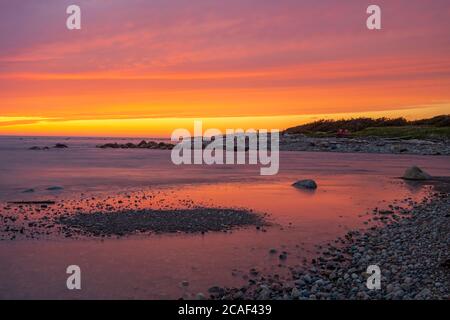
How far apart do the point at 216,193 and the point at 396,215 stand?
10.6m

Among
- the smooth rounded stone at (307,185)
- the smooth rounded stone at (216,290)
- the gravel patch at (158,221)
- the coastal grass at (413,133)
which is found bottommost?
the smooth rounded stone at (307,185)

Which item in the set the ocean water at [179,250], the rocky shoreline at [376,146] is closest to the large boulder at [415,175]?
the ocean water at [179,250]

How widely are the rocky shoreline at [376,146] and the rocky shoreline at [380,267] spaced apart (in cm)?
5580

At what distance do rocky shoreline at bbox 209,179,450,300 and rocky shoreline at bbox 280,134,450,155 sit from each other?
5580cm

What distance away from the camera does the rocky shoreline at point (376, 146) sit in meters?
68.0

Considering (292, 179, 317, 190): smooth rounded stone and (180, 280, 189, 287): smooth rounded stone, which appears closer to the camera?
(180, 280, 189, 287): smooth rounded stone

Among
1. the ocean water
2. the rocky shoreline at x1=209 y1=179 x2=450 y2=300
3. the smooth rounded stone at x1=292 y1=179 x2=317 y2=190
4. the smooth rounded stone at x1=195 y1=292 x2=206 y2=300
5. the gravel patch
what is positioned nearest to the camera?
the rocky shoreline at x1=209 y1=179 x2=450 y2=300

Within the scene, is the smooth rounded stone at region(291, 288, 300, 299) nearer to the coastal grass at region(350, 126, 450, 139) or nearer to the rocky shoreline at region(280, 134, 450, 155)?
the rocky shoreline at region(280, 134, 450, 155)

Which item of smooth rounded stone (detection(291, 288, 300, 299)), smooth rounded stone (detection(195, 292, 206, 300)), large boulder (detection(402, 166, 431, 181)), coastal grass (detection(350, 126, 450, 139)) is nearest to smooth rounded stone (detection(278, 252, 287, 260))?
smooth rounded stone (detection(291, 288, 300, 299))

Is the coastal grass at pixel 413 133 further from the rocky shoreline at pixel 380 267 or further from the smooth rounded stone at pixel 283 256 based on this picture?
the smooth rounded stone at pixel 283 256

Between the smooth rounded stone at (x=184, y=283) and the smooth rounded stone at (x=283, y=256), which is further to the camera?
the smooth rounded stone at (x=283, y=256)

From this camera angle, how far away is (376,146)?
2970 inches

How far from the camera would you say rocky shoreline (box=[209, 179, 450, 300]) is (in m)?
9.05
